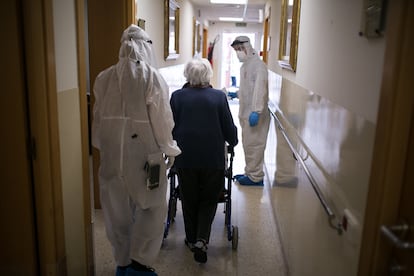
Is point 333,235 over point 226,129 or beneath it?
beneath

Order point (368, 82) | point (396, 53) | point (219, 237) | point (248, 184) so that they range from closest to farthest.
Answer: point (396, 53) < point (368, 82) < point (219, 237) < point (248, 184)

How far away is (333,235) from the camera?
5.15 feet

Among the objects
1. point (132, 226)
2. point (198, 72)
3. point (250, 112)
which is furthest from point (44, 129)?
point (250, 112)

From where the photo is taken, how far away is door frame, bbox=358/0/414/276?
104 centimetres

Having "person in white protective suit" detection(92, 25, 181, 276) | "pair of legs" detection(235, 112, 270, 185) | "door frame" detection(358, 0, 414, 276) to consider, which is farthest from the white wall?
"pair of legs" detection(235, 112, 270, 185)

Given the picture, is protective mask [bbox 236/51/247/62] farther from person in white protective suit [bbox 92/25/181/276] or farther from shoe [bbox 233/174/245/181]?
person in white protective suit [bbox 92/25/181/276]

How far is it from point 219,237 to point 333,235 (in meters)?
1.65

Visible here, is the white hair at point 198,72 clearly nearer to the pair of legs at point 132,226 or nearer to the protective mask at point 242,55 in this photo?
the pair of legs at point 132,226

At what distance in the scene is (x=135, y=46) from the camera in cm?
220

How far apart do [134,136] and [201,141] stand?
587mm

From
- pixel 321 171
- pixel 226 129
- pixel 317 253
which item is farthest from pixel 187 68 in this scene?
pixel 317 253

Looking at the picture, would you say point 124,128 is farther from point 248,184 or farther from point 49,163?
point 248,184

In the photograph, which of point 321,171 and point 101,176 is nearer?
point 321,171

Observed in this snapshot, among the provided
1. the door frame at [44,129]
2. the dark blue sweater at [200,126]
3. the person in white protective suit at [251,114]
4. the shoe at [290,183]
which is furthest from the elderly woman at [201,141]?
the person in white protective suit at [251,114]
